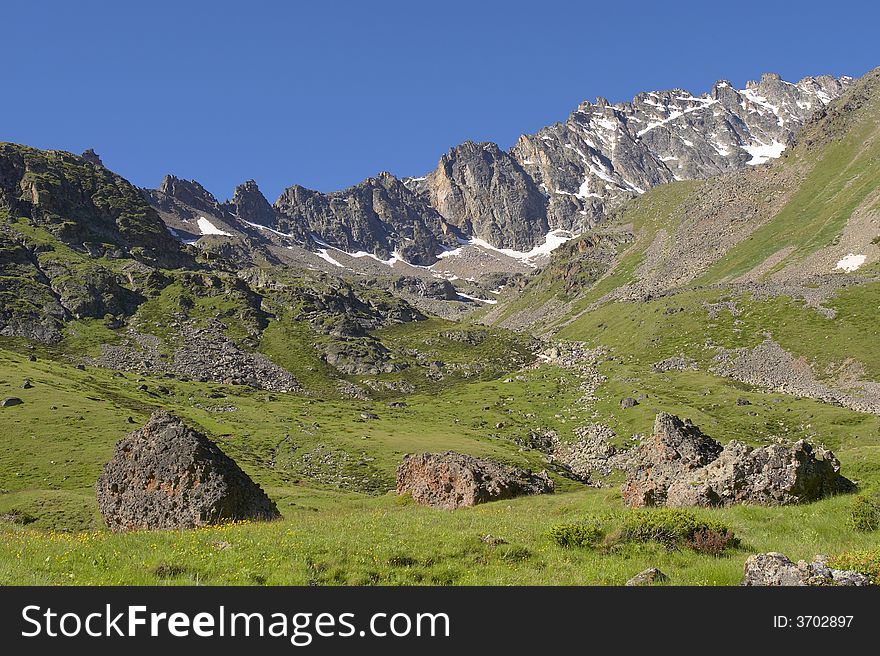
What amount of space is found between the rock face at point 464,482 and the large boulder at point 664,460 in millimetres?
9151

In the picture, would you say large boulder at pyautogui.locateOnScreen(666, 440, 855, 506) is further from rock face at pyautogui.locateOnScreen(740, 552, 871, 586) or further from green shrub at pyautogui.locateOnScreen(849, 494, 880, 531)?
rock face at pyautogui.locateOnScreen(740, 552, 871, 586)

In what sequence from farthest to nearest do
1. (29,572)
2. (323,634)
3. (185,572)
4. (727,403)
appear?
(727,403) < (185,572) < (29,572) < (323,634)

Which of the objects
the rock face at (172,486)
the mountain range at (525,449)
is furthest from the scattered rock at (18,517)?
the rock face at (172,486)

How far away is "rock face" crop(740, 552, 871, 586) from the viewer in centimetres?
1234

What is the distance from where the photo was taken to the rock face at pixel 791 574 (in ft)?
40.5

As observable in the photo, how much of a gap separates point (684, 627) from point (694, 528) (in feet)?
32.0

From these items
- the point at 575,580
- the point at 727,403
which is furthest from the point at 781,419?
the point at 575,580

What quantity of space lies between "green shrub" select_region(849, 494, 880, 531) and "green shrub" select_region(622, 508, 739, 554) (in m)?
4.72

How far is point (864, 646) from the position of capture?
10180 mm

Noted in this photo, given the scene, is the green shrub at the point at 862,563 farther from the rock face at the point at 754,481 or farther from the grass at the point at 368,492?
the rock face at the point at 754,481

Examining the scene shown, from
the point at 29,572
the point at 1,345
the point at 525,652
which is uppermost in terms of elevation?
the point at 1,345

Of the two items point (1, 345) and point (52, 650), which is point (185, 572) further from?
point (1, 345)

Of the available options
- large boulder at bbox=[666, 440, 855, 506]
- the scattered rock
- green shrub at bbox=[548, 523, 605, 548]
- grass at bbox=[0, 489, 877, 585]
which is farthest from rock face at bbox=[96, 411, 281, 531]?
the scattered rock

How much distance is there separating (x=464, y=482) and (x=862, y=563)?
30947 mm
